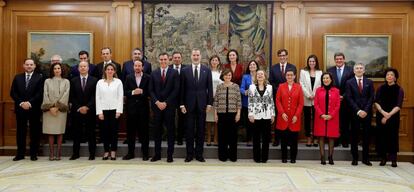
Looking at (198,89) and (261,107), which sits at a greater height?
(198,89)

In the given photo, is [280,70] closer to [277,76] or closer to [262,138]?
[277,76]

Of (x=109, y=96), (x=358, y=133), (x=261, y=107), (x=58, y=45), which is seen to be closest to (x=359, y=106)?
(x=358, y=133)

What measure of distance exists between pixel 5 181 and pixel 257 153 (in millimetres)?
3774

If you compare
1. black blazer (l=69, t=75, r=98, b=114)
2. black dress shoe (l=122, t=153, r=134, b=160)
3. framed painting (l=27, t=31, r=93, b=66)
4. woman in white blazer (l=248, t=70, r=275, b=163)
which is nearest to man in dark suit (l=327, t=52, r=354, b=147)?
woman in white blazer (l=248, t=70, r=275, b=163)

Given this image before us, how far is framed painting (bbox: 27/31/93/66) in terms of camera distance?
362 inches

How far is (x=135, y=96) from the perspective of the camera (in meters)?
7.89

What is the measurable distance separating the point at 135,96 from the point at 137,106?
0.55 feet

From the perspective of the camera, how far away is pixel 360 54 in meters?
9.12

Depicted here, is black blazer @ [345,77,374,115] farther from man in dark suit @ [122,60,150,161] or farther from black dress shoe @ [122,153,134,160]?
black dress shoe @ [122,153,134,160]

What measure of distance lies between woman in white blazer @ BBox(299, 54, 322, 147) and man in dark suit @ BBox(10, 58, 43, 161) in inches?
173

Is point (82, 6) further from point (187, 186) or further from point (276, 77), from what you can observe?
point (187, 186)

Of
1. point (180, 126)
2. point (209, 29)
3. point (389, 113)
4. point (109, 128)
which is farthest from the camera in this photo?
point (209, 29)

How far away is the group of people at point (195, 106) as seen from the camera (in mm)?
7707

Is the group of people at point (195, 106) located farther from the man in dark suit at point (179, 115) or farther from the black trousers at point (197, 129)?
the man in dark suit at point (179, 115)
